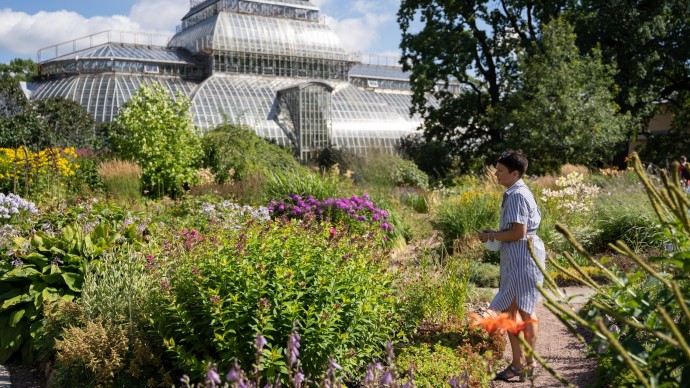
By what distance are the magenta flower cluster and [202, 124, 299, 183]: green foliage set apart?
5004mm

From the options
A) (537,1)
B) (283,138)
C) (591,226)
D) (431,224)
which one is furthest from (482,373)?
(283,138)

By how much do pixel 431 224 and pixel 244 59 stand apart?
23232mm

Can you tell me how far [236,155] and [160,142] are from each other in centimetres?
232

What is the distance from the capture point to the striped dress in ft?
15.8

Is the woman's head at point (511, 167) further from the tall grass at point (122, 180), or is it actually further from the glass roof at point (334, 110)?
the glass roof at point (334, 110)

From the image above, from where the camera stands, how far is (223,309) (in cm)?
407

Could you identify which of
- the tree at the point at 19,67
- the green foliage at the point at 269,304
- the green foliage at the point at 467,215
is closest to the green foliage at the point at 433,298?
the green foliage at the point at 269,304

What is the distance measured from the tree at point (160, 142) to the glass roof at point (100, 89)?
1077 cm

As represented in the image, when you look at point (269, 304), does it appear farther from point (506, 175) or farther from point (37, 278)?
point (37, 278)

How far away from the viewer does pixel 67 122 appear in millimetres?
22734

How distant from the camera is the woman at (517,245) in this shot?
4.80 meters

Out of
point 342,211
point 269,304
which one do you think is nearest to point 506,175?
point 269,304

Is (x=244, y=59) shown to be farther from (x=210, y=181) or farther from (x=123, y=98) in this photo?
(x=210, y=181)

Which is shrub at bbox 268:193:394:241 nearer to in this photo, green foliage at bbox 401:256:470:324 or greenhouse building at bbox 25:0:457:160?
green foliage at bbox 401:256:470:324
